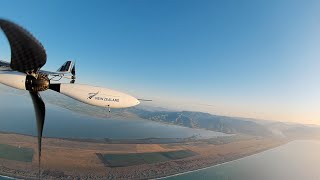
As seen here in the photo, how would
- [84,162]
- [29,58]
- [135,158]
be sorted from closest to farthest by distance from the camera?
[29,58]
[84,162]
[135,158]

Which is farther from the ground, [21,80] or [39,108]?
[21,80]

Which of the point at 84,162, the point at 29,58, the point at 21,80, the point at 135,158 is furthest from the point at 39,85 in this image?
the point at 135,158

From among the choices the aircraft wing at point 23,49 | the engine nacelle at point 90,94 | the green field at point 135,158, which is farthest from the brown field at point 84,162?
the aircraft wing at point 23,49

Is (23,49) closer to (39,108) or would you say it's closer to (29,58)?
(29,58)

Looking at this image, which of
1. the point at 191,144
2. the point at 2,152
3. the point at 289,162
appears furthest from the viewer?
the point at 191,144

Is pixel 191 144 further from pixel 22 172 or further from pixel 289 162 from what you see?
pixel 22 172

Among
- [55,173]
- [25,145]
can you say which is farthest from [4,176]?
[25,145]
